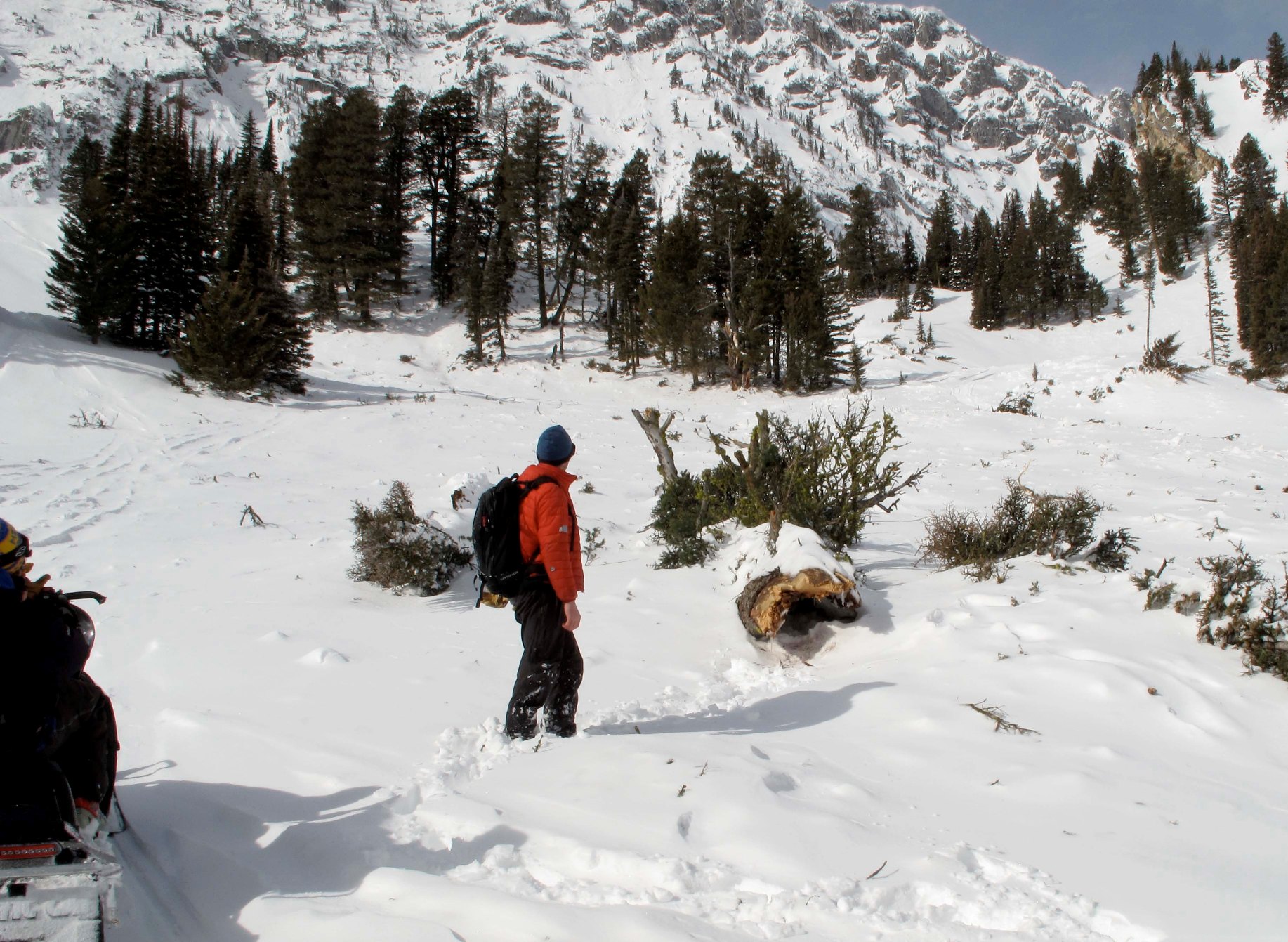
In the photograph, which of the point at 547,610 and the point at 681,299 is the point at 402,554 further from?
the point at 681,299

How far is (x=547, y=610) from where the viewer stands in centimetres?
368

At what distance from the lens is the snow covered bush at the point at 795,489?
7.07 m

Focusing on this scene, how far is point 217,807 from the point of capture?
2.84 meters

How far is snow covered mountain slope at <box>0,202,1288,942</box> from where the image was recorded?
219 centimetres

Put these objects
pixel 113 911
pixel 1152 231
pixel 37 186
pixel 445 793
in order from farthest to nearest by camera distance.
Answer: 1. pixel 37 186
2. pixel 1152 231
3. pixel 445 793
4. pixel 113 911

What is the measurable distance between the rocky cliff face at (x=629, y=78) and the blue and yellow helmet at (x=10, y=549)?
8130 centimetres

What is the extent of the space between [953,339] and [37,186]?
71.9m

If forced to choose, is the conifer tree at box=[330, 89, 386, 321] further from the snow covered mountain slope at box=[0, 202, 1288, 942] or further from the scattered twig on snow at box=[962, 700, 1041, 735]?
the scattered twig on snow at box=[962, 700, 1041, 735]

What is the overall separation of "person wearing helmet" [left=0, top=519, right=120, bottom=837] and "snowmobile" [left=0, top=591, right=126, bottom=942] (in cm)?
9

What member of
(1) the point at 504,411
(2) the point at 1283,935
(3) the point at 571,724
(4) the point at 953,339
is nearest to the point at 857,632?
(3) the point at 571,724

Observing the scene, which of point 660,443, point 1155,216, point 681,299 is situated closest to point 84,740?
point 660,443

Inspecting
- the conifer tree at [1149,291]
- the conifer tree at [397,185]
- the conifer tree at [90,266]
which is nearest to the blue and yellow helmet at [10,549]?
the conifer tree at [90,266]

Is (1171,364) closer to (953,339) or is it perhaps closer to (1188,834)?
(953,339)

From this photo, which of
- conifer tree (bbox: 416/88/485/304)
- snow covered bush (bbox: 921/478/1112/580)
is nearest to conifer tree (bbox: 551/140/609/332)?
conifer tree (bbox: 416/88/485/304)
